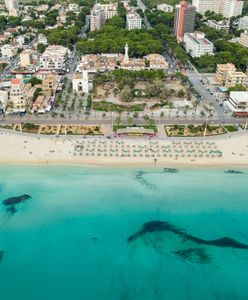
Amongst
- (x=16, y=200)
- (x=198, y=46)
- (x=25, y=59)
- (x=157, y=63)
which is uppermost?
(x=198, y=46)

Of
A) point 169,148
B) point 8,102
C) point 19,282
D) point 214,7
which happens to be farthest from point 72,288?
point 214,7

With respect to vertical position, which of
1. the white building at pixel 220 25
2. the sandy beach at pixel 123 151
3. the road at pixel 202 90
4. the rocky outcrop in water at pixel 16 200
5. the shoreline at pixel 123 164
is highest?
the sandy beach at pixel 123 151

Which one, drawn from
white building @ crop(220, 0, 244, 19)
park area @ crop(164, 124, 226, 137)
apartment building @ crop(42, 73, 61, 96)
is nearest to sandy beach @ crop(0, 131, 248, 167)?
park area @ crop(164, 124, 226, 137)

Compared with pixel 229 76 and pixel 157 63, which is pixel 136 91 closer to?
pixel 157 63

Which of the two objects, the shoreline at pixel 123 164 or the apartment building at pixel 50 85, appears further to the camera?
the apartment building at pixel 50 85

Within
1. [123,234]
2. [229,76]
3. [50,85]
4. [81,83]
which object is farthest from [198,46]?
[123,234]

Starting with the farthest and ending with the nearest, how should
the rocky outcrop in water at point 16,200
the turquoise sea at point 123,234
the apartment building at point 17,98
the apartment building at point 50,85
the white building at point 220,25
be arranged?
the white building at point 220,25, the apartment building at point 50,85, the apartment building at point 17,98, the rocky outcrop in water at point 16,200, the turquoise sea at point 123,234

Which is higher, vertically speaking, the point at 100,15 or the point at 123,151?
the point at 100,15

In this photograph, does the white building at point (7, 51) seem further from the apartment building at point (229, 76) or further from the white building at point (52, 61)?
the apartment building at point (229, 76)

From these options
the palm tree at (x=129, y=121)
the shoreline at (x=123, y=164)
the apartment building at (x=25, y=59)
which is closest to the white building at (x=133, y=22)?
the apartment building at (x=25, y=59)
